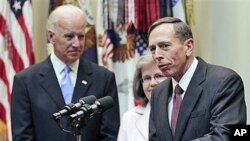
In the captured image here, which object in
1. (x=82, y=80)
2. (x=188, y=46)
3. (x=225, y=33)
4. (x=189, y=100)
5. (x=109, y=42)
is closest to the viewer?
(x=189, y=100)

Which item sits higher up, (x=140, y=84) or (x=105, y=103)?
(x=105, y=103)

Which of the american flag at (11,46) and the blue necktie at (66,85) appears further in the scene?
the american flag at (11,46)

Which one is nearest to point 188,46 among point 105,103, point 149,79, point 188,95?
point 188,95

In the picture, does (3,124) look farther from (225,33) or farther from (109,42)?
(225,33)

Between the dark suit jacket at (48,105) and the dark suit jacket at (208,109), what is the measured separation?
0.72 metres

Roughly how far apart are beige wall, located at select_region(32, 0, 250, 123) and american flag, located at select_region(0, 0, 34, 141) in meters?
0.39

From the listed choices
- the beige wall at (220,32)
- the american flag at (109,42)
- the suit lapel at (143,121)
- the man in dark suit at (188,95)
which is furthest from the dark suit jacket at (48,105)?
the beige wall at (220,32)

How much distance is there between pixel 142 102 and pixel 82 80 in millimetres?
420

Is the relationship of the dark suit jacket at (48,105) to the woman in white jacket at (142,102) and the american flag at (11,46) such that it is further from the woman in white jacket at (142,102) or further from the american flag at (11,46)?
the american flag at (11,46)

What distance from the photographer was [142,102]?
3691 millimetres

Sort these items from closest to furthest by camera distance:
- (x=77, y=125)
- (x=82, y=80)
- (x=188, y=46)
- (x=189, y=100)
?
1. (x=77, y=125)
2. (x=189, y=100)
3. (x=188, y=46)
4. (x=82, y=80)

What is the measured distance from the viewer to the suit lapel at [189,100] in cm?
275

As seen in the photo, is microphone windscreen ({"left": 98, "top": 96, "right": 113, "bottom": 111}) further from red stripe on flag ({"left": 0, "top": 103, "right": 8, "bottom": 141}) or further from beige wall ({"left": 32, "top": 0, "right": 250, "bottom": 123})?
beige wall ({"left": 32, "top": 0, "right": 250, "bottom": 123})

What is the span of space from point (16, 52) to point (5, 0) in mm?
444
